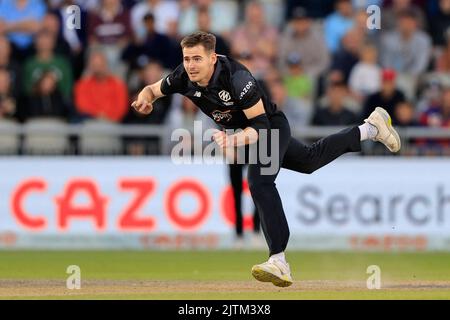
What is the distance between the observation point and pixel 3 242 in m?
17.3

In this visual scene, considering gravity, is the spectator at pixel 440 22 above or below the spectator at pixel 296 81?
above

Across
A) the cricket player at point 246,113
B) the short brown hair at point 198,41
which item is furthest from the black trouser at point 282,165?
the short brown hair at point 198,41

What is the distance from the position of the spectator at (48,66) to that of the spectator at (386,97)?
471 cm

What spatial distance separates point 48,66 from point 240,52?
3038 millimetres

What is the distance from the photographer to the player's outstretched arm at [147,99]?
11250 mm

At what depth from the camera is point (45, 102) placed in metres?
18.1

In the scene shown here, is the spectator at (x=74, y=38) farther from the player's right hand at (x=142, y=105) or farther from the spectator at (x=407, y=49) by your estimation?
the player's right hand at (x=142, y=105)

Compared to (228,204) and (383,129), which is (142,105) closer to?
(383,129)

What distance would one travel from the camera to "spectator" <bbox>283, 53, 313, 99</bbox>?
19016mm

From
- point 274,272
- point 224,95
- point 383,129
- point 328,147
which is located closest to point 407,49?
point 383,129

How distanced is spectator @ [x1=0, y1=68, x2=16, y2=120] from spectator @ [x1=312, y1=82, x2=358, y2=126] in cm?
467

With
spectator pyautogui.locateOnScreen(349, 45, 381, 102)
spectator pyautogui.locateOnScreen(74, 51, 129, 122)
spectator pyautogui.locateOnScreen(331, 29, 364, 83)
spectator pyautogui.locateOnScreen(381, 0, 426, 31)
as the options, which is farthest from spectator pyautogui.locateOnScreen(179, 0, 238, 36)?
spectator pyautogui.locateOnScreen(381, 0, 426, 31)

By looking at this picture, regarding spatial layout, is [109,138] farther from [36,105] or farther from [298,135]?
[298,135]

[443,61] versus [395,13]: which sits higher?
[395,13]
